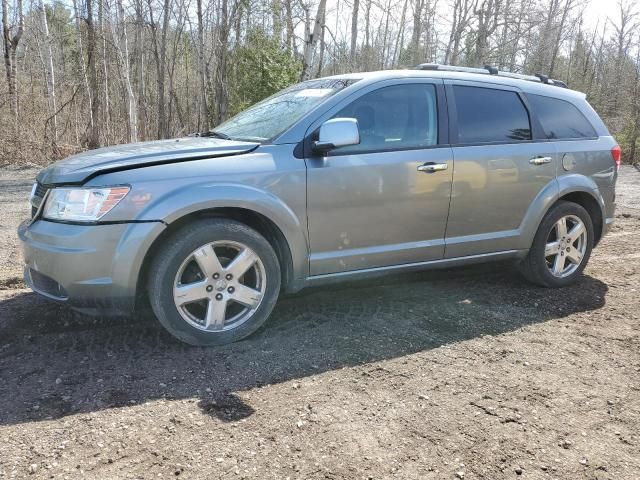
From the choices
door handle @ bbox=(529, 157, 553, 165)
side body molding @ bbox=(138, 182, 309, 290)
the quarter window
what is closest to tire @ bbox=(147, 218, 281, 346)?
side body molding @ bbox=(138, 182, 309, 290)

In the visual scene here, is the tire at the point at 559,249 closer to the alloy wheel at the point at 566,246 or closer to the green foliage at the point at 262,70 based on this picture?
the alloy wheel at the point at 566,246

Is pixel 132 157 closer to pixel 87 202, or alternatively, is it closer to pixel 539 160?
pixel 87 202

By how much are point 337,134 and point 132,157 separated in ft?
4.43

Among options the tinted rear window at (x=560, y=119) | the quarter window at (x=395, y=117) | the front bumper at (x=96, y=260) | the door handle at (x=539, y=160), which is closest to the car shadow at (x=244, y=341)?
the front bumper at (x=96, y=260)

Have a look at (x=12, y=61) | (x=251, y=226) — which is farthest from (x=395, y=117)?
(x=12, y=61)

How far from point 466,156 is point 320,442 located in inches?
103

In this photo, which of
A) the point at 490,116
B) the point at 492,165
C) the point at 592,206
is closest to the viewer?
the point at 492,165

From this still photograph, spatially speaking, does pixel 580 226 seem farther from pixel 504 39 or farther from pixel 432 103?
pixel 504 39

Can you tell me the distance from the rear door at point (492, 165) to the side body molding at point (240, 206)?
4.31ft

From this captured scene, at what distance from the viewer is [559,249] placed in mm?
4926

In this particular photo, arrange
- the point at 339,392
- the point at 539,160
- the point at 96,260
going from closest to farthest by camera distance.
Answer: the point at 339,392 → the point at 96,260 → the point at 539,160

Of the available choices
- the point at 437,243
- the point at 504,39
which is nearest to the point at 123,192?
the point at 437,243

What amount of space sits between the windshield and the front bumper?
1149 mm

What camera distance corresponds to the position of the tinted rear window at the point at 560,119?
4762 mm
